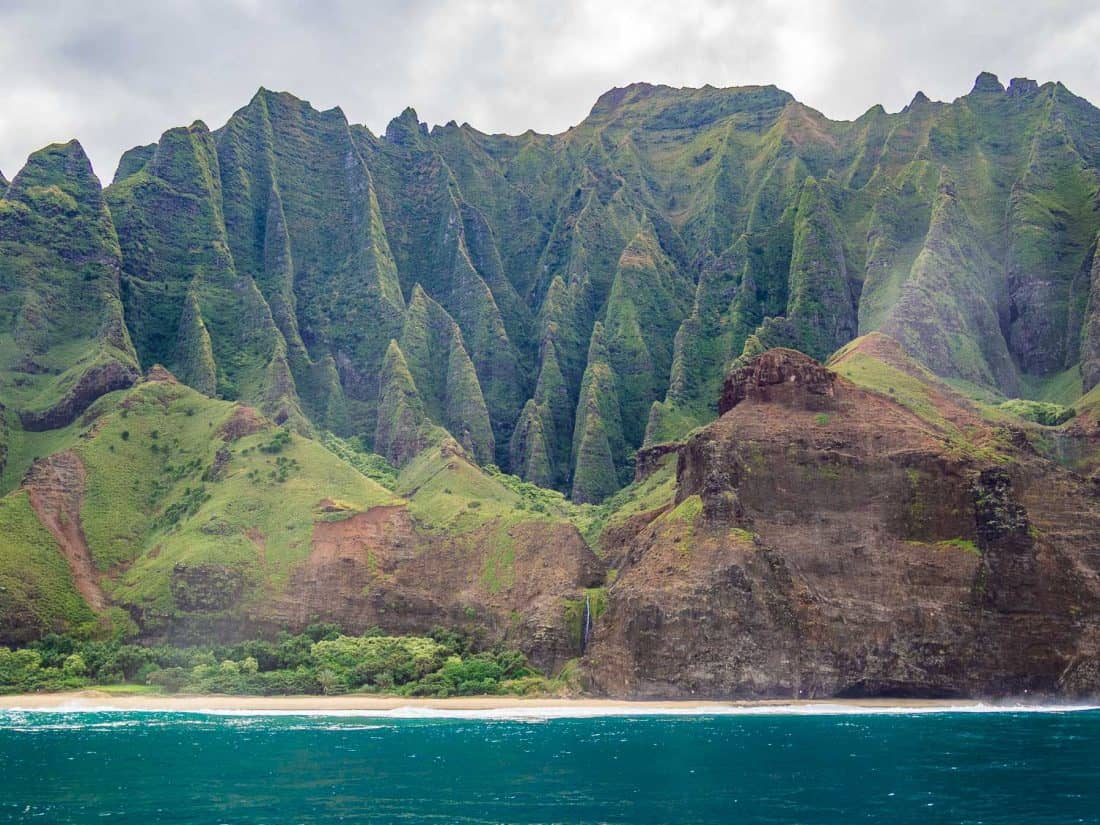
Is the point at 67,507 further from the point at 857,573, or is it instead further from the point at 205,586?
the point at 857,573

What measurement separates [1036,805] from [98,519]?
480ft

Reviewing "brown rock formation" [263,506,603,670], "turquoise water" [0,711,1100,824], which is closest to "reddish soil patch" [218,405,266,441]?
"brown rock formation" [263,506,603,670]

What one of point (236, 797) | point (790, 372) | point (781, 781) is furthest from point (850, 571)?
point (236, 797)

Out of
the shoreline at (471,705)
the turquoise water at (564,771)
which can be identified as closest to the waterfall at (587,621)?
the shoreline at (471,705)

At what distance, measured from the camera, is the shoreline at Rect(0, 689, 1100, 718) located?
126125 millimetres

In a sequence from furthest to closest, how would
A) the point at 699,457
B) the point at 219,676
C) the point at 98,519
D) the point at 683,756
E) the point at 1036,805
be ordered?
the point at 98,519 → the point at 699,457 → the point at 219,676 → the point at 683,756 → the point at 1036,805

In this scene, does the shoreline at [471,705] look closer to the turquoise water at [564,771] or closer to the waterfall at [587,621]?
the turquoise water at [564,771]

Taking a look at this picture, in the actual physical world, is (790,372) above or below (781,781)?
above

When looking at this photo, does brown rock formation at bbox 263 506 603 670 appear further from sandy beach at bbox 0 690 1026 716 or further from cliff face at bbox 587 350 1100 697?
sandy beach at bbox 0 690 1026 716

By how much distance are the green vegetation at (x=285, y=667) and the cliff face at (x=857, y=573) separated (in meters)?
17.6

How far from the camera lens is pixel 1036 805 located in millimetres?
65500

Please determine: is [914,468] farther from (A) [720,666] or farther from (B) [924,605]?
(A) [720,666]

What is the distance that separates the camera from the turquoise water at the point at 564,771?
A: 215 feet

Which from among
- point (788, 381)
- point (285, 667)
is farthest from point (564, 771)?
point (788, 381)
